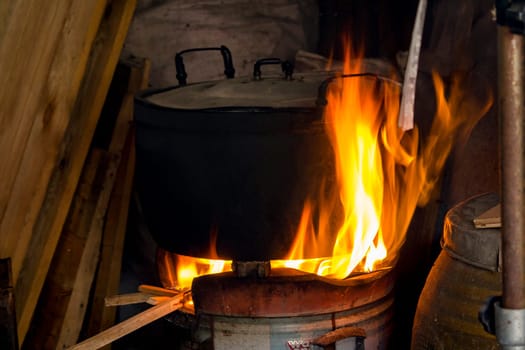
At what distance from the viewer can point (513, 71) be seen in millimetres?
1279

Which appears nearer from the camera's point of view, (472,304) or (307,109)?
(472,304)

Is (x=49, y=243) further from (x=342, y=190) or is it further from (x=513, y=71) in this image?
(x=513, y=71)

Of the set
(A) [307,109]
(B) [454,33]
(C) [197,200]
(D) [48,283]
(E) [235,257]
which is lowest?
(D) [48,283]

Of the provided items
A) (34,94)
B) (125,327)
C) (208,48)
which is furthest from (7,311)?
(208,48)

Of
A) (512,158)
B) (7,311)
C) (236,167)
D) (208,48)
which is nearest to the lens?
(512,158)

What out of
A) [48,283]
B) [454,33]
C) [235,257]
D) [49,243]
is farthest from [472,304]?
[48,283]

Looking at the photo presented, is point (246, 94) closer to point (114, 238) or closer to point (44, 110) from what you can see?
point (44, 110)

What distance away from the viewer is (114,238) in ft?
10.5

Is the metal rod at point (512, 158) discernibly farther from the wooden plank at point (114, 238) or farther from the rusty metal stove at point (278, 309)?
the wooden plank at point (114, 238)

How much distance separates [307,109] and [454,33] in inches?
33.5

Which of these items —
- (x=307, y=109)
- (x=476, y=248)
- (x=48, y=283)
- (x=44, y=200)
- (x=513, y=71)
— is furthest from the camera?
(x=48, y=283)

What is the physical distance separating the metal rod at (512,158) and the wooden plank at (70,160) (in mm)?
1849

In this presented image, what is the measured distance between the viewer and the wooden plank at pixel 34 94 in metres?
2.18

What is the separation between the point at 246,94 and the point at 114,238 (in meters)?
0.91
